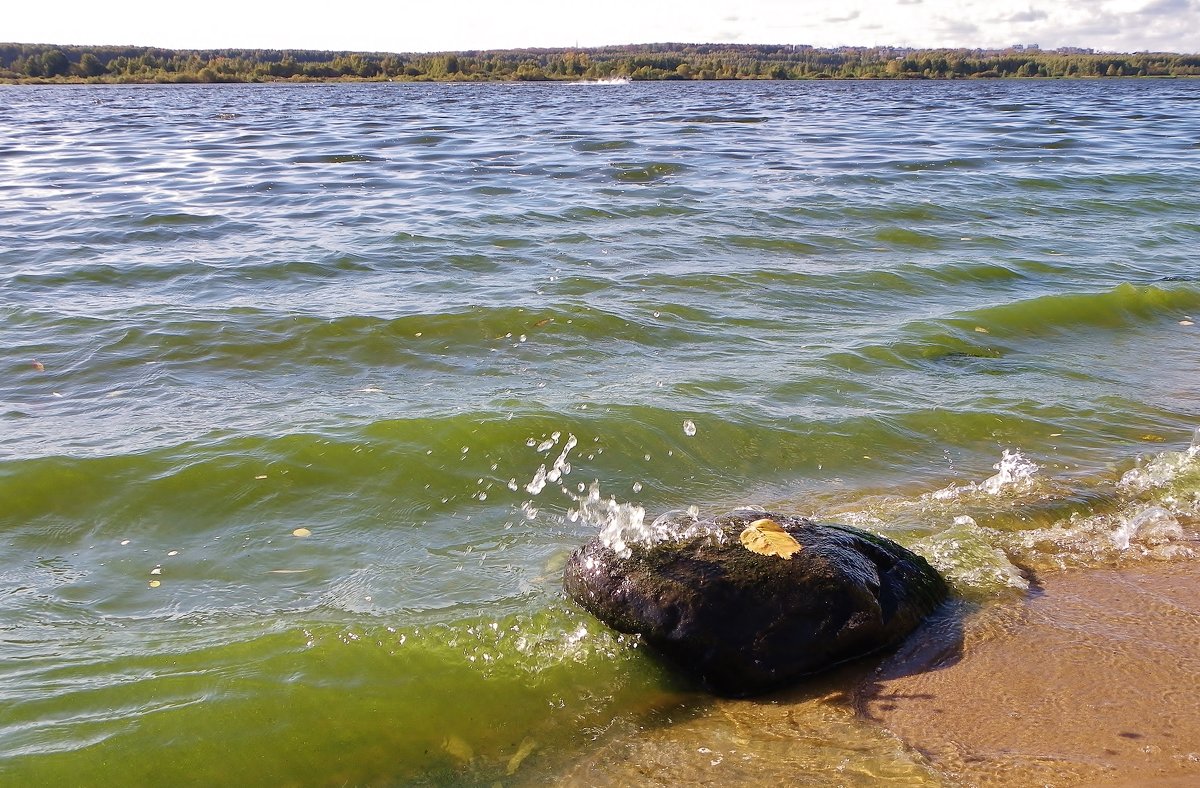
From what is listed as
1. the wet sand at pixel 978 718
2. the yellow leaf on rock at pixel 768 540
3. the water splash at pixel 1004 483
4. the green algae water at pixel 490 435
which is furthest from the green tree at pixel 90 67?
the wet sand at pixel 978 718

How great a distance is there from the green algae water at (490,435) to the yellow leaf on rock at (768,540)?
0.51 m

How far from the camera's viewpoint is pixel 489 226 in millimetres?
11828

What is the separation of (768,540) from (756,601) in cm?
29

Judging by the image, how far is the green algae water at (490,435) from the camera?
345 centimetres

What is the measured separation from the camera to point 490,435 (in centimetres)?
577

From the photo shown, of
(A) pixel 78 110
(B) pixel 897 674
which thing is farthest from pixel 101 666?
(A) pixel 78 110

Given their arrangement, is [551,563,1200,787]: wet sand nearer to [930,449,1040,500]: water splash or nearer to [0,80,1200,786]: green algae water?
[0,80,1200,786]: green algae water

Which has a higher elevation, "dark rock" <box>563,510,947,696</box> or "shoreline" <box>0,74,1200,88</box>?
"shoreline" <box>0,74,1200,88</box>

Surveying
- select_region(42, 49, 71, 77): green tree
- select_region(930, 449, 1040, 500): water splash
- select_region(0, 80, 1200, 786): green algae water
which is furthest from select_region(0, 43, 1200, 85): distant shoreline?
select_region(930, 449, 1040, 500): water splash

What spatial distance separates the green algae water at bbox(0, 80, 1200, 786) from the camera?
3.45 metres

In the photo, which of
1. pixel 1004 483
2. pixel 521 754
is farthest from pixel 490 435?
pixel 1004 483

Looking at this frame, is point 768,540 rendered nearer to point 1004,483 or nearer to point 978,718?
point 978,718

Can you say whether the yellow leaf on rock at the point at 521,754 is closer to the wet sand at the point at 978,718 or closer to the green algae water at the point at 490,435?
the green algae water at the point at 490,435

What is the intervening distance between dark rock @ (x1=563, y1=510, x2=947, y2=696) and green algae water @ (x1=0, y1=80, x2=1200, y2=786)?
155mm
